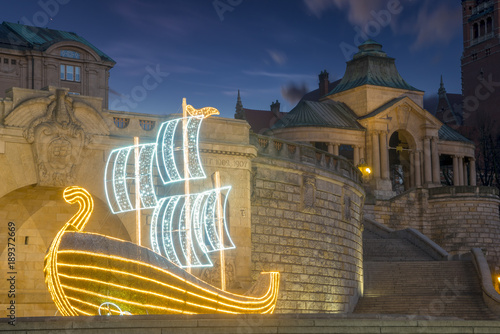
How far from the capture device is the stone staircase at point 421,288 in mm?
39438

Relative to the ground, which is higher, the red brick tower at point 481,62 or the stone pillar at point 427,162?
the red brick tower at point 481,62

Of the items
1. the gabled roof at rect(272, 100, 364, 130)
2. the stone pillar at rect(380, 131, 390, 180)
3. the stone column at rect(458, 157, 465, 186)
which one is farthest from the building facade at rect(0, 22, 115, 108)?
the stone column at rect(458, 157, 465, 186)

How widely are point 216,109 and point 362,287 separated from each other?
58.1 feet

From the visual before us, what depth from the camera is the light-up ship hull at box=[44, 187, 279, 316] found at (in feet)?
60.1

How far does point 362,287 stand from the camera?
41.6 meters

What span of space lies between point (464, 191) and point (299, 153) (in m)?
30.4

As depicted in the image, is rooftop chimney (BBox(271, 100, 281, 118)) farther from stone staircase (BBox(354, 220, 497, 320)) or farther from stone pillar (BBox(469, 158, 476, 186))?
stone staircase (BBox(354, 220, 497, 320))

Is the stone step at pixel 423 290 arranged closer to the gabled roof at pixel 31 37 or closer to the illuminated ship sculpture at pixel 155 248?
the illuminated ship sculpture at pixel 155 248

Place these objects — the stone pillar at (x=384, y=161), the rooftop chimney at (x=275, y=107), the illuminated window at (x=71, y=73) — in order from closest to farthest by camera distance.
Answer: the illuminated window at (x=71, y=73) < the stone pillar at (x=384, y=161) < the rooftop chimney at (x=275, y=107)

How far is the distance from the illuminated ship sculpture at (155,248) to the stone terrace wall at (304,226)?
147 inches

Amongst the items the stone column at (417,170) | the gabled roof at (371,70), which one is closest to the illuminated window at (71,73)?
the gabled roof at (371,70)

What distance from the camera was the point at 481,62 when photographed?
111m

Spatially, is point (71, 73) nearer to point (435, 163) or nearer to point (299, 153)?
point (299, 153)

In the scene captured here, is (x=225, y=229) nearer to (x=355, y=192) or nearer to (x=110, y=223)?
(x=110, y=223)
